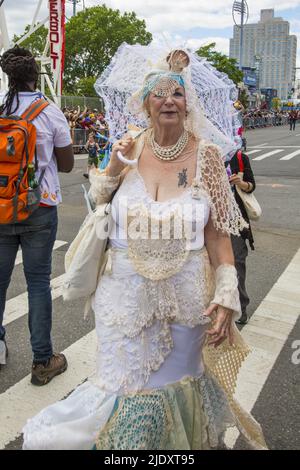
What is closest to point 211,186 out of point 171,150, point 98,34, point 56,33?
point 171,150

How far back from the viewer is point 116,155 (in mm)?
2352

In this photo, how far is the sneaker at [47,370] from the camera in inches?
139

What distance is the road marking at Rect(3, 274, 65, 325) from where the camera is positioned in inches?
185

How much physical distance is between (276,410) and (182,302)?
1.45 m

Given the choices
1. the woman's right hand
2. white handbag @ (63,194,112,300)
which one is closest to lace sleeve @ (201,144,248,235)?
the woman's right hand

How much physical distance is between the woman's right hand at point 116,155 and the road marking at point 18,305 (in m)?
2.65

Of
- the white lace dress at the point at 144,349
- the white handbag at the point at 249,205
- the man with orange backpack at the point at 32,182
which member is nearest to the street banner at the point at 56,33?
the white handbag at the point at 249,205

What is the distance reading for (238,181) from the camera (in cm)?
412

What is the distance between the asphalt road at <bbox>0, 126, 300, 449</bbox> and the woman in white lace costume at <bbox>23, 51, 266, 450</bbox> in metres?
0.82

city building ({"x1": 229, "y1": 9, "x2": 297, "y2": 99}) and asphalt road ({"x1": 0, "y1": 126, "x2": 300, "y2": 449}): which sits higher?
city building ({"x1": 229, "y1": 9, "x2": 297, "y2": 99})

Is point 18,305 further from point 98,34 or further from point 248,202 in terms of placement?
point 98,34
